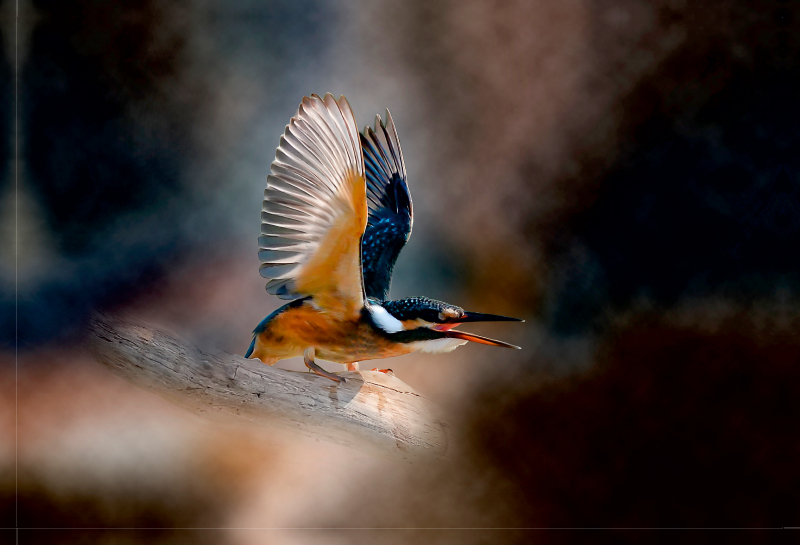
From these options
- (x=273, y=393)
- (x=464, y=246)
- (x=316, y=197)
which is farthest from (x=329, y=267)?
(x=464, y=246)

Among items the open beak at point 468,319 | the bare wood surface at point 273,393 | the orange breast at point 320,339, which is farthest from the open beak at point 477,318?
the bare wood surface at point 273,393

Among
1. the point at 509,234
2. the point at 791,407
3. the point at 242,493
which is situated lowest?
the point at 242,493

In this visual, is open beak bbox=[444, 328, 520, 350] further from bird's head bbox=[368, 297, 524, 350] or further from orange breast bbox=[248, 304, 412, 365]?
orange breast bbox=[248, 304, 412, 365]

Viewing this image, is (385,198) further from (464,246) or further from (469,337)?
(469,337)

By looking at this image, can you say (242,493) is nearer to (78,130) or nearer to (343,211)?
(343,211)

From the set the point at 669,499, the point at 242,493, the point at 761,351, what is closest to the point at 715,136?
the point at 761,351

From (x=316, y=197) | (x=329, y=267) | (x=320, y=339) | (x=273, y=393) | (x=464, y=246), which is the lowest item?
(x=273, y=393)

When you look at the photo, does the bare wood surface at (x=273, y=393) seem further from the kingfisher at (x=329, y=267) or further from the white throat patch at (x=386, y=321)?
the white throat patch at (x=386, y=321)
